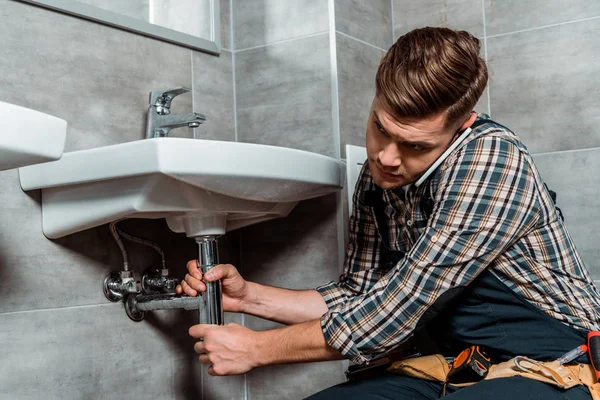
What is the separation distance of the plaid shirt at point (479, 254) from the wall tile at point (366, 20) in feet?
2.23

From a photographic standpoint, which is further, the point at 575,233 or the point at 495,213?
the point at 575,233

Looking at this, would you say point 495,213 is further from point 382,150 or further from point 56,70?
point 56,70

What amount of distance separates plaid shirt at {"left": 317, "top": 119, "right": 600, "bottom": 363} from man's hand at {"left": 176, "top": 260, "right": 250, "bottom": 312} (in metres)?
0.28

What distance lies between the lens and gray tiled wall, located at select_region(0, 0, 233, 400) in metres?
1.39

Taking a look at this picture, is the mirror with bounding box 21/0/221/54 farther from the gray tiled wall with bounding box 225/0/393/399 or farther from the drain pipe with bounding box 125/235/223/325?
the drain pipe with bounding box 125/235/223/325

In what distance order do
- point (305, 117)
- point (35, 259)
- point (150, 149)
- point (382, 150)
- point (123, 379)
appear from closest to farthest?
point (150, 149), point (382, 150), point (35, 259), point (123, 379), point (305, 117)

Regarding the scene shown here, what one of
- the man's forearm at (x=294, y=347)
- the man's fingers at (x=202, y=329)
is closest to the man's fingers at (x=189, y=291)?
the man's fingers at (x=202, y=329)

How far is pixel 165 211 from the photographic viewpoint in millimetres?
1333

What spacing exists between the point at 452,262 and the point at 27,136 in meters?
0.69

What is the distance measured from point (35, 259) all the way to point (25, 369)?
0.22 m

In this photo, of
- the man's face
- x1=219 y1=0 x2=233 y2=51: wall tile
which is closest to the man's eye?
the man's face

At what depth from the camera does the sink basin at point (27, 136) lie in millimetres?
896

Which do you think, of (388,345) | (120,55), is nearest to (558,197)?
(388,345)

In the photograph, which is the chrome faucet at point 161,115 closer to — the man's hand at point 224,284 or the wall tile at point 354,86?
the man's hand at point 224,284
